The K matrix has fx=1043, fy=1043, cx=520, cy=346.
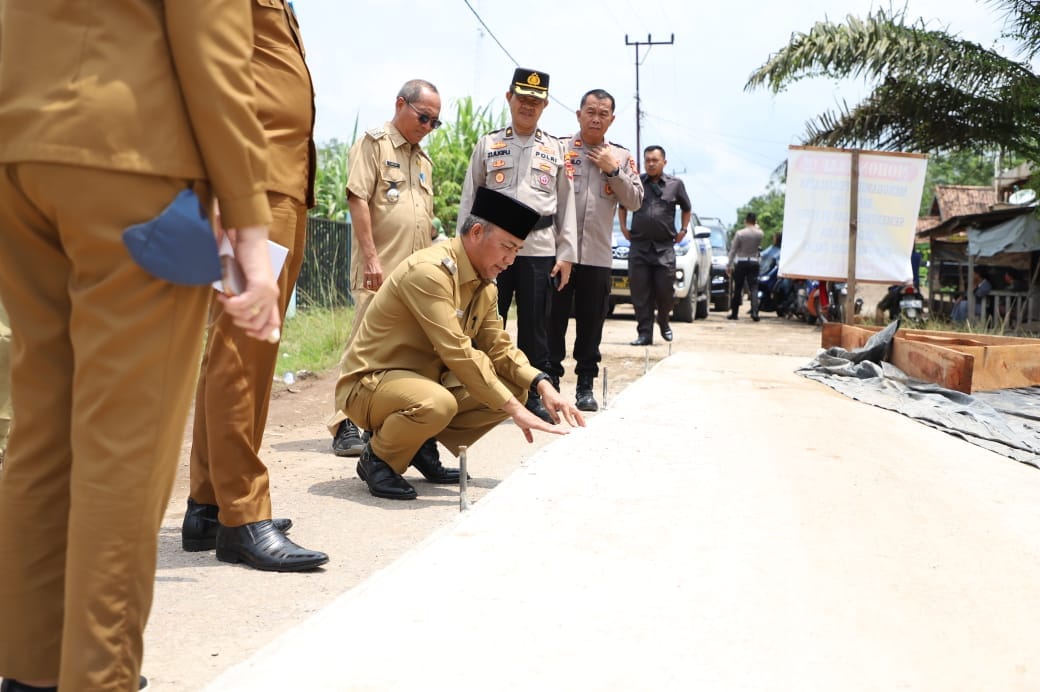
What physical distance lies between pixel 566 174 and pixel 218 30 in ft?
15.0

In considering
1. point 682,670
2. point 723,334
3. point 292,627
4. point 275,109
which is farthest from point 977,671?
point 723,334

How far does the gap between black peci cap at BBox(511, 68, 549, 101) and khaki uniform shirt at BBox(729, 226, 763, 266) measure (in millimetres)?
12661

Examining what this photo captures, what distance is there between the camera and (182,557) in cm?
334

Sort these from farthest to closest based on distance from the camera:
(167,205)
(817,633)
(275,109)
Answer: (275,109) < (817,633) < (167,205)

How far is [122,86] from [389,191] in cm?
377

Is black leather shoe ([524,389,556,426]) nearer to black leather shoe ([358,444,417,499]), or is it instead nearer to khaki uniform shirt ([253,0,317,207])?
black leather shoe ([358,444,417,499])

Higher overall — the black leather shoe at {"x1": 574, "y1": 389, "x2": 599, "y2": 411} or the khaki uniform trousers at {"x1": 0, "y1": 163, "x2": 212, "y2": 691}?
the khaki uniform trousers at {"x1": 0, "y1": 163, "x2": 212, "y2": 691}

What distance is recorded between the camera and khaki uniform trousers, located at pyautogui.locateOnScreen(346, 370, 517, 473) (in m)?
4.13

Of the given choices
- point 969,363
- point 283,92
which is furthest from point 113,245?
point 969,363

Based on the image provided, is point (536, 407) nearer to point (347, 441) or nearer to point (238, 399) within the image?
point (347, 441)

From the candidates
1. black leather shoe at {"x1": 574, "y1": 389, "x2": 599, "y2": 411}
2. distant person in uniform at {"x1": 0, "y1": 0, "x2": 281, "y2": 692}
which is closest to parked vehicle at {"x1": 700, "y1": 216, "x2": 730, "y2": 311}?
black leather shoe at {"x1": 574, "y1": 389, "x2": 599, "y2": 411}

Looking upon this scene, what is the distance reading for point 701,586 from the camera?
288cm

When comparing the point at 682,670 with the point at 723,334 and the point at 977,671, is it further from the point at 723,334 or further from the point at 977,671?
the point at 723,334

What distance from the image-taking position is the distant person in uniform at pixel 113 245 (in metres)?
1.67
